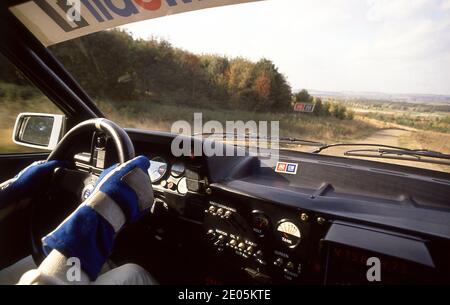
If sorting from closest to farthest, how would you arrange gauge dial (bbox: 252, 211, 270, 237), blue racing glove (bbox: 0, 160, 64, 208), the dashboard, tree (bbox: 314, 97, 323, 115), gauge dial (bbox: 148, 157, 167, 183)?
the dashboard
gauge dial (bbox: 252, 211, 270, 237)
blue racing glove (bbox: 0, 160, 64, 208)
gauge dial (bbox: 148, 157, 167, 183)
tree (bbox: 314, 97, 323, 115)

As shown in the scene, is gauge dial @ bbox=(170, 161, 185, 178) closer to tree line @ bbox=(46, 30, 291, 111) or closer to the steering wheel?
the steering wheel

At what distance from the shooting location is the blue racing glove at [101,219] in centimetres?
105

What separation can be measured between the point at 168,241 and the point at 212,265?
0.37m

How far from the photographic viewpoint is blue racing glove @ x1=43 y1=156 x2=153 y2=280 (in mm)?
1047

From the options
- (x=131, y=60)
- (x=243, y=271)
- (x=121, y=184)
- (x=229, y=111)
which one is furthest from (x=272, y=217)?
(x=131, y=60)

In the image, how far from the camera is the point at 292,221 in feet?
5.36

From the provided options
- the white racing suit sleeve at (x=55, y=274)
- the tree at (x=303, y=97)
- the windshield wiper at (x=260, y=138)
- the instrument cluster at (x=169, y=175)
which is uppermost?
the tree at (x=303, y=97)

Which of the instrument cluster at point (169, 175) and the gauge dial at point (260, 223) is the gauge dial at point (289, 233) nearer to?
the gauge dial at point (260, 223)

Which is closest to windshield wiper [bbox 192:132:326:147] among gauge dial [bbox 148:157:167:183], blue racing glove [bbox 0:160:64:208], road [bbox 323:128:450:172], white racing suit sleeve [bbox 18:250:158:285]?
road [bbox 323:128:450:172]

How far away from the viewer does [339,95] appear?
2156 millimetres

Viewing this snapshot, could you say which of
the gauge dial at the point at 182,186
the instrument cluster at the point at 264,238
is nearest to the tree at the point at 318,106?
the instrument cluster at the point at 264,238

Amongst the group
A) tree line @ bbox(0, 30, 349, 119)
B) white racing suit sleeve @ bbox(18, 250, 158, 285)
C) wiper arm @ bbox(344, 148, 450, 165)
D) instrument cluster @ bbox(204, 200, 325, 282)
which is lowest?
instrument cluster @ bbox(204, 200, 325, 282)

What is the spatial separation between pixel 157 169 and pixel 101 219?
1.20 meters
